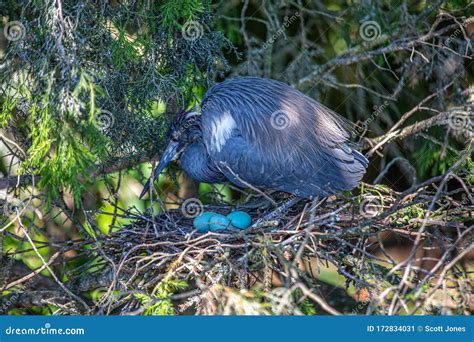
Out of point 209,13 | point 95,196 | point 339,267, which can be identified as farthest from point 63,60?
point 95,196

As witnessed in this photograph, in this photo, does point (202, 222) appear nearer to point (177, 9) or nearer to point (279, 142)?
point (279, 142)

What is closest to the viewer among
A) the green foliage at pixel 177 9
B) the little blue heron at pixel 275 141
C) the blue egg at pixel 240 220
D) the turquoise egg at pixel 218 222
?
the green foliage at pixel 177 9

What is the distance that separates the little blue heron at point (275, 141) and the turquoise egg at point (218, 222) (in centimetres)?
26

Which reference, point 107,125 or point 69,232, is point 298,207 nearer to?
point 107,125

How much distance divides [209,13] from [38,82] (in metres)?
1.30

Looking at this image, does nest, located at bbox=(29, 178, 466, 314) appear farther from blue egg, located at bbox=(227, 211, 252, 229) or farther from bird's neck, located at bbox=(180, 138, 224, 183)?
Result: bird's neck, located at bbox=(180, 138, 224, 183)

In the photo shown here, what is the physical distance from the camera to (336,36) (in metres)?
5.35

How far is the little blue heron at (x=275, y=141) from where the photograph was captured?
12.8 feet

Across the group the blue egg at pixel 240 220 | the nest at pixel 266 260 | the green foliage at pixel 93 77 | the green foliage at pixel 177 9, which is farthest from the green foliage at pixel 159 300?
the green foliage at pixel 177 9

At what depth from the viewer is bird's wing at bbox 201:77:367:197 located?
12.8 ft

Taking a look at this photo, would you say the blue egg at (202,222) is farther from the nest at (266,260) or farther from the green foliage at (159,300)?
the green foliage at (159,300)

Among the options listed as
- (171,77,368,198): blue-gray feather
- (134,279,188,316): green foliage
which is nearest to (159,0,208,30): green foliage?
(171,77,368,198): blue-gray feather

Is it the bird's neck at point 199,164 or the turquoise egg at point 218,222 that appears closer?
the turquoise egg at point 218,222

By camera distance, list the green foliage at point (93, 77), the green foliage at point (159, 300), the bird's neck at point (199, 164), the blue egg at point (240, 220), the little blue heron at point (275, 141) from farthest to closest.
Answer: the bird's neck at point (199, 164) < the little blue heron at point (275, 141) < the blue egg at point (240, 220) < the green foliage at point (93, 77) < the green foliage at point (159, 300)
